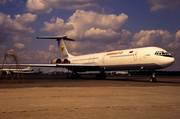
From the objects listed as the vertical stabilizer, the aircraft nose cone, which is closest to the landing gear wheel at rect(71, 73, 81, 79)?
the vertical stabilizer

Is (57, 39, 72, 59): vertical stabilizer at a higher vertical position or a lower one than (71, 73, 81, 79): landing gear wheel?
higher

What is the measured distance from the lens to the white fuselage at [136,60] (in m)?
20.0

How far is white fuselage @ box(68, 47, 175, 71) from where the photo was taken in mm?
19984

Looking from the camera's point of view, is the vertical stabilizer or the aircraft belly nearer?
the aircraft belly

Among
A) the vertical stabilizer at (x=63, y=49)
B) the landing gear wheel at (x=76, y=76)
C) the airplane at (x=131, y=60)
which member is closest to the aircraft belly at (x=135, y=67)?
the airplane at (x=131, y=60)

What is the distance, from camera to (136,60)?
22.1 m

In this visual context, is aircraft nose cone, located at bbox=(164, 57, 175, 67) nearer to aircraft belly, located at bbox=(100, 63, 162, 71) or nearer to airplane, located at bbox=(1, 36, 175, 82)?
airplane, located at bbox=(1, 36, 175, 82)

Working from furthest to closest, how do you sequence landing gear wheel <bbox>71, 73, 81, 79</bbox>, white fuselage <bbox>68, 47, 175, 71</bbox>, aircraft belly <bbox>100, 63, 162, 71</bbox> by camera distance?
landing gear wheel <bbox>71, 73, 81, 79</bbox> → aircraft belly <bbox>100, 63, 162, 71</bbox> → white fuselage <bbox>68, 47, 175, 71</bbox>

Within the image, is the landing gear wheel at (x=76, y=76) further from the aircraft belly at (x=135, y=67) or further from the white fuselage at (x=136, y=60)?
the aircraft belly at (x=135, y=67)

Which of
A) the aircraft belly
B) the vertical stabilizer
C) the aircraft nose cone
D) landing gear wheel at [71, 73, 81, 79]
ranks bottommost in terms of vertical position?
landing gear wheel at [71, 73, 81, 79]

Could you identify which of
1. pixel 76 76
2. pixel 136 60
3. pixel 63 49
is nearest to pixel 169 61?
pixel 136 60

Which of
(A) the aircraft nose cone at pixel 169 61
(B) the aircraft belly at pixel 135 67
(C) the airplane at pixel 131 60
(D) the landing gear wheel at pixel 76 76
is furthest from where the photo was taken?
(D) the landing gear wheel at pixel 76 76

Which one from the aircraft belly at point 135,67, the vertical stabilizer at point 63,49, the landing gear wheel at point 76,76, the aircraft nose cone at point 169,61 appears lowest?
the landing gear wheel at point 76,76

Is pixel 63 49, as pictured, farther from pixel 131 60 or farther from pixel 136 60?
pixel 136 60
